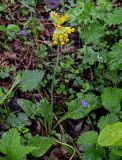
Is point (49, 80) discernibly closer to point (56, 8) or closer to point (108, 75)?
point (108, 75)

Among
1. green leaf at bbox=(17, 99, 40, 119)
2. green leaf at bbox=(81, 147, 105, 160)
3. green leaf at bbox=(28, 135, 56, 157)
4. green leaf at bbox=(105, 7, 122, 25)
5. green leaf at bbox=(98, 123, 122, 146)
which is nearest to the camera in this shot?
green leaf at bbox=(98, 123, 122, 146)

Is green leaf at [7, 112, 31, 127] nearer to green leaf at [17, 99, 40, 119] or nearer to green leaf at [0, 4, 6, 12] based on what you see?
green leaf at [17, 99, 40, 119]

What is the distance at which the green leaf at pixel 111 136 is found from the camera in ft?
7.02

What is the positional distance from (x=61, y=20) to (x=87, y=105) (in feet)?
2.85

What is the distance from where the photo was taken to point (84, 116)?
290 cm

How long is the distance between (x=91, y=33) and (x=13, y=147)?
3.86 ft

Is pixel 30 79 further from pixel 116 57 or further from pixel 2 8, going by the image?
pixel 2 8

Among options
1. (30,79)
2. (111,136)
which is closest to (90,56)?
(30,79)

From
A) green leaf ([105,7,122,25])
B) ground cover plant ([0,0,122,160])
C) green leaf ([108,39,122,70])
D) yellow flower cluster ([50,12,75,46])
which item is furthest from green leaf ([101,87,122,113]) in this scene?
yellow flower cluster ([50,12,75,46])

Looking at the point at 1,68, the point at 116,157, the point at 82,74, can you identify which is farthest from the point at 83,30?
the point at 116,157

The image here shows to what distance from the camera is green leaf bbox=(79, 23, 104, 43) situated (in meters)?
2.86

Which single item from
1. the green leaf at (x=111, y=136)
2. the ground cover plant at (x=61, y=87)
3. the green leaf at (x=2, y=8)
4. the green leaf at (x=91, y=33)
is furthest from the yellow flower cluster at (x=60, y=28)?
the green leaf at (x=2, y=8)

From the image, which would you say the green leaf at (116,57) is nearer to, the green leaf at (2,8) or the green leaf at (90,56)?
the green leaf at (90,56)

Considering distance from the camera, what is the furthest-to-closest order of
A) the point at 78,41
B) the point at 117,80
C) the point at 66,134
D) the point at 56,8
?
the point at 56,8 < the point at 78,41 < the point at 117,80 < the point at 66,134
